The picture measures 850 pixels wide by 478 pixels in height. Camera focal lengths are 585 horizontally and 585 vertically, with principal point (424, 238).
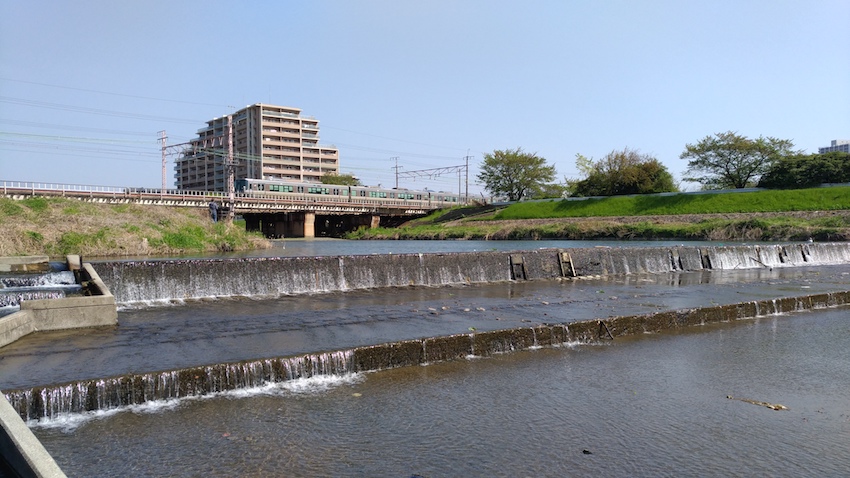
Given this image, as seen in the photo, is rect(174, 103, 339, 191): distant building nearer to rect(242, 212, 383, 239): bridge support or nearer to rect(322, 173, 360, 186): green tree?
rect(322, 173, 360, 186): green tree

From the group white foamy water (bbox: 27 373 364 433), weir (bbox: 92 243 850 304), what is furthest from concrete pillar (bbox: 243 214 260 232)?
white foamy water (bbox: 27 373 364 433)

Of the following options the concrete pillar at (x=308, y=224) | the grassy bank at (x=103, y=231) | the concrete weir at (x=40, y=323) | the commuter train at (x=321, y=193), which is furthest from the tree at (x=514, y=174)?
the concrete weir at (x=40, y=323)

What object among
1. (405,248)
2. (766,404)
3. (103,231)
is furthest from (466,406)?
(405,248)

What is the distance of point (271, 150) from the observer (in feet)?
405

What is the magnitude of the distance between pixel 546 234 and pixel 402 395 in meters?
53.4

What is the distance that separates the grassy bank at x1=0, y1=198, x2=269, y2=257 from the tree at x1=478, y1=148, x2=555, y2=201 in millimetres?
58106

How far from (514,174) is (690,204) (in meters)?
35.9

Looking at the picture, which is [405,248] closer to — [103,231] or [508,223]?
[103,231]

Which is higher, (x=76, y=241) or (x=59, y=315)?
(x=76, y=241)

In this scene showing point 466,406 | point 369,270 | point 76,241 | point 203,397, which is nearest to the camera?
point 466,406

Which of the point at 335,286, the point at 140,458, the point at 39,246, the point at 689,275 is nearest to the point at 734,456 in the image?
the point at 140,458

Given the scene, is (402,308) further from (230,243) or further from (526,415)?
(230,243)

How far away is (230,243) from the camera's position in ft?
127

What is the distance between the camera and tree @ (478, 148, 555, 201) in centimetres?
9162
